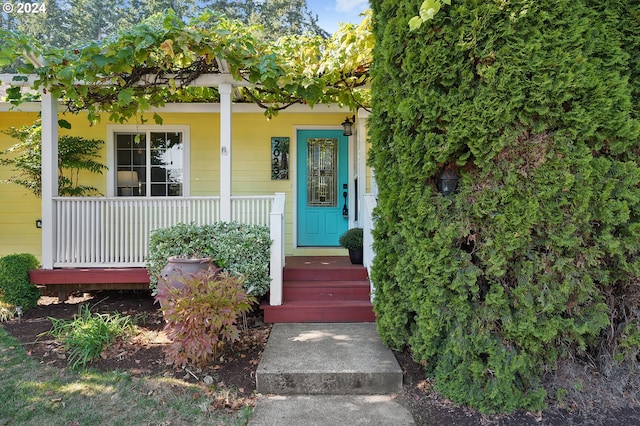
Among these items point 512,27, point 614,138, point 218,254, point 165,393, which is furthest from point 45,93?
point 614,138

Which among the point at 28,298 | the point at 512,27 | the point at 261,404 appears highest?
the point at 512,27

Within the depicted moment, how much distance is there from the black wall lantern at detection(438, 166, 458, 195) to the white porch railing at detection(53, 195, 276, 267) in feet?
8.64

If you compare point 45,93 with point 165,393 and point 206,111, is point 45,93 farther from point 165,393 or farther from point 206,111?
point 165,393

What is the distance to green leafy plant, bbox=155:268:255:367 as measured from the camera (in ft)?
10.1

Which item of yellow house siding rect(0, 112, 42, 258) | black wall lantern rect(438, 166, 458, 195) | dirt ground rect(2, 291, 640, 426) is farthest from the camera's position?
yellow house siding rect(0, 112, 42, 258)

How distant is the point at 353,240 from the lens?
528 centimetres

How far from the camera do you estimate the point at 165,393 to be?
9.43 feet

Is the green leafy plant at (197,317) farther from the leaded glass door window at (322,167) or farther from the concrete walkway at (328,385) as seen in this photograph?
the leaded glass door window at (322,167)

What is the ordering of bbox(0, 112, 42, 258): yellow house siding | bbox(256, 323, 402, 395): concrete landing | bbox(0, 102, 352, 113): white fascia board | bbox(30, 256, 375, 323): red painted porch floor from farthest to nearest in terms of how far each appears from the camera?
bbox(0, 112, 42, 258): yellow house siding → bbox(0, 102, 352, 113): white fascia board → bbox(30, 256, 375, 323): red painted porch floor → bbox(256, 323, 402, 395): concrete landing

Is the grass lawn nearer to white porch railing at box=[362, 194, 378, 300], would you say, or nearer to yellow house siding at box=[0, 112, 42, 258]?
white porch railing at box=[362, 194, 378, 300]

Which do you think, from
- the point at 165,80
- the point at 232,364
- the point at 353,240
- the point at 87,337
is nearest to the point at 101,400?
the point at 87,337

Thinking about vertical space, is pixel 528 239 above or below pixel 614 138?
below

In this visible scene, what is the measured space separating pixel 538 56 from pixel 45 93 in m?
5.37

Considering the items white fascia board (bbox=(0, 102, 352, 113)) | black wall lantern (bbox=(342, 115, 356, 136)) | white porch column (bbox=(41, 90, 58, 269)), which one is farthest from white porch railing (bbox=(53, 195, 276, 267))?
black wall lantern (bbox=(342, 115, 356, 136))
